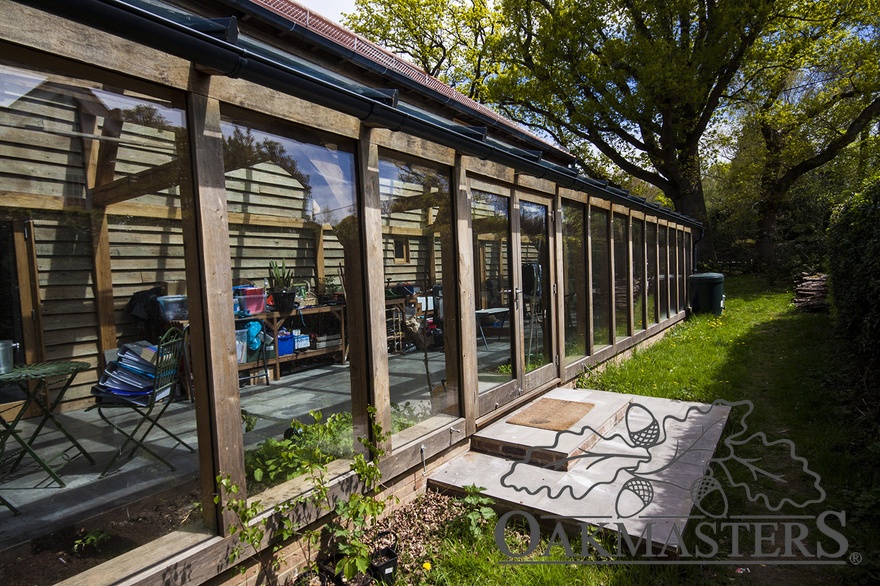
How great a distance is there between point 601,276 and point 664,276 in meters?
4.24

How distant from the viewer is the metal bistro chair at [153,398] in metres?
2.65

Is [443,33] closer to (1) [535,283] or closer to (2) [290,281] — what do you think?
(1) [535,283]

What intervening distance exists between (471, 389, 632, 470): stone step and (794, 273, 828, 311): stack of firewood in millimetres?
8615

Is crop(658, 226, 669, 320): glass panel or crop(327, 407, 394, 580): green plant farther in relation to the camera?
crop(658, 226, 669, 320): glass panel

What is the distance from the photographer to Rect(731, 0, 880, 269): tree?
52.0 feet

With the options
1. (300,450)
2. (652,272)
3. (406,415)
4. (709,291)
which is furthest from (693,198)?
(300,450)

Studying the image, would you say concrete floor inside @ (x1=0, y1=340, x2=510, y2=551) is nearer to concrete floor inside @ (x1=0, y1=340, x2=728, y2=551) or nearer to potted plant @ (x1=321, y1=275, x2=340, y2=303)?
concrete floor inside @ (x1=0, y1=340, x2=728, y2=551)

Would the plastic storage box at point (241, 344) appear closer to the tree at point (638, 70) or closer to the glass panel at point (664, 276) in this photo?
the glass panel at point (664, 276)

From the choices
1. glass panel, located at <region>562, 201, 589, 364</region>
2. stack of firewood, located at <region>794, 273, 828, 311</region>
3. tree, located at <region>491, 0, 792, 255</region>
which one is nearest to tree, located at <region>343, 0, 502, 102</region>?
tree, located at <region>491, 0, 792, 255</region>

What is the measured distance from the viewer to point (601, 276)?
7180 mm

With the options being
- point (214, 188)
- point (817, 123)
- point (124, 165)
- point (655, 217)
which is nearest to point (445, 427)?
point (214, 188)

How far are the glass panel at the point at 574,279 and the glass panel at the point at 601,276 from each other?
336mm

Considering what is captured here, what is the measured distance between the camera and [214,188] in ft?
7.54

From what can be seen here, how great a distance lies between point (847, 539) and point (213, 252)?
3.73m
